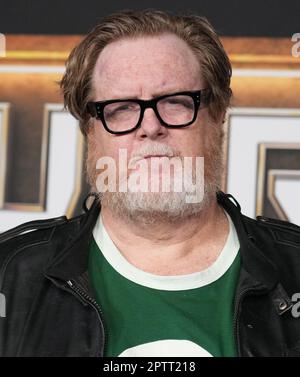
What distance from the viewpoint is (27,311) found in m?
1.51

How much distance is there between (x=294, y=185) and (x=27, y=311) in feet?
2.75

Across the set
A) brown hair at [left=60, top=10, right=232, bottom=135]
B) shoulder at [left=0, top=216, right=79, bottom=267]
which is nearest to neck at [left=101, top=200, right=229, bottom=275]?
shoulder at [left=0, top=216, right=79, bottom=267]

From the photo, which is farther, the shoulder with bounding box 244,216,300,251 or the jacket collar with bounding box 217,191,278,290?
the shoulder with bounding box 244,216,300,251

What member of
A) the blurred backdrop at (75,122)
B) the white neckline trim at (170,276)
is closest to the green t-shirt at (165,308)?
the white neckline trim at (170,276)

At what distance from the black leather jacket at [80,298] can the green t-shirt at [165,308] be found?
0.09 ft

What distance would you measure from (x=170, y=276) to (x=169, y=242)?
9 centimetres

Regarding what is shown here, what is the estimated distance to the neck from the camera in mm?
1571

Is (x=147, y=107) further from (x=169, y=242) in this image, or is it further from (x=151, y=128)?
(x=169, y=242)

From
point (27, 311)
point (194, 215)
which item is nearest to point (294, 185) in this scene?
point (194, 215)

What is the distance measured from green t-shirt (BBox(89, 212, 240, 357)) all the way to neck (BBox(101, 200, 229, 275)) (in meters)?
0.04

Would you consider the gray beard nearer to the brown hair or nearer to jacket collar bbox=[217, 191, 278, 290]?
jacket collar bbox=[217, 191, 278, 290]

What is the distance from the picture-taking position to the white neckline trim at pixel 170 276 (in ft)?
4.95
